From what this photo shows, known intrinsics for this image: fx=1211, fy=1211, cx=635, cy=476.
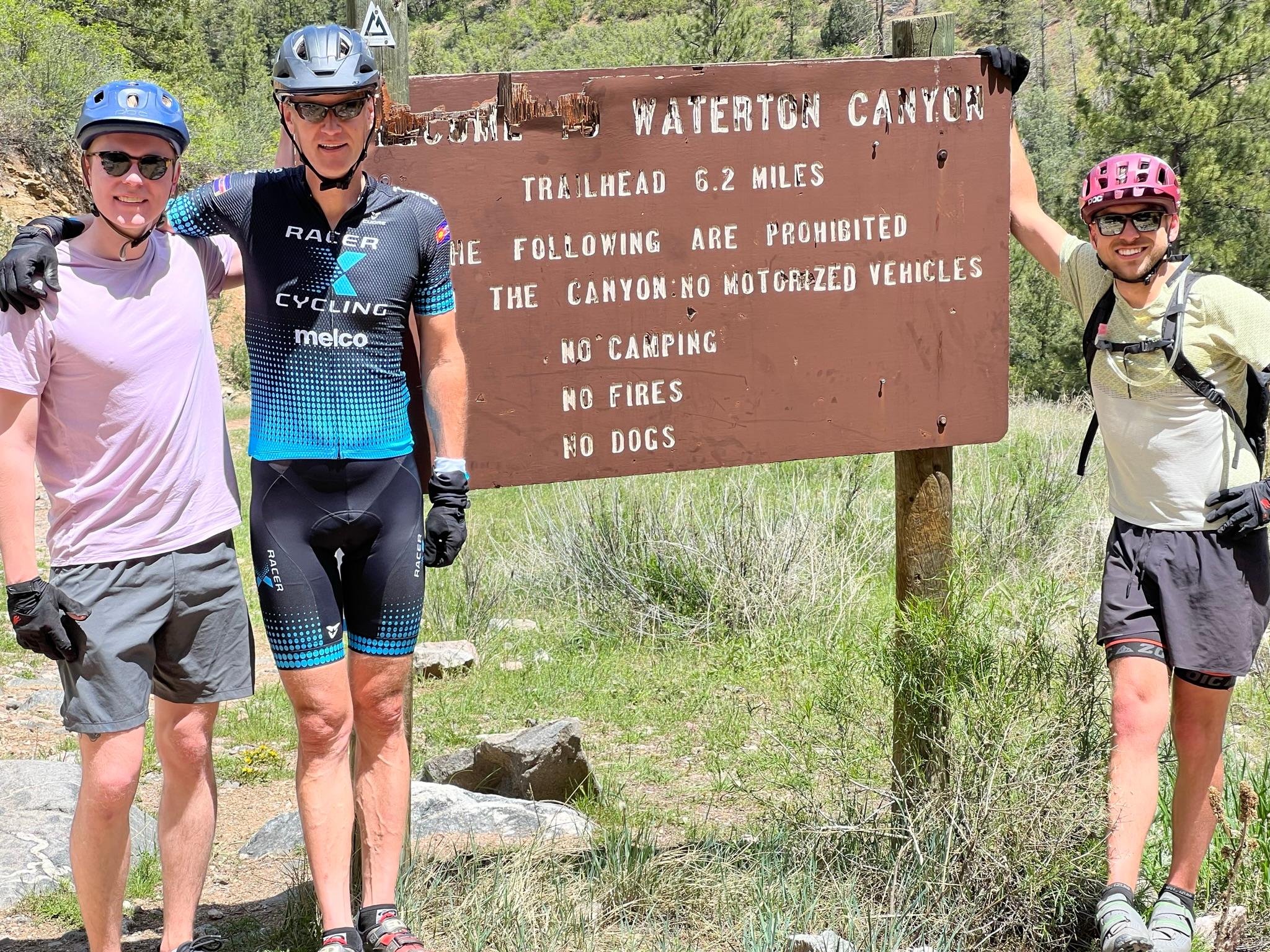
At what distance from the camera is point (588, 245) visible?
127 inches

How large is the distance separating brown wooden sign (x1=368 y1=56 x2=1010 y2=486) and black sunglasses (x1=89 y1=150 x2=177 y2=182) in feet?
1.75

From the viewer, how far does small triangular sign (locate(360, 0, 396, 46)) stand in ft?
9.62

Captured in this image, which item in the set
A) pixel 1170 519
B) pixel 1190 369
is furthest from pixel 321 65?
pixel 1170 519

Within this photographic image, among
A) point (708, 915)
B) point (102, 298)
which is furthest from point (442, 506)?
point (708, 915)

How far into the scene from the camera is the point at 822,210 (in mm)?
3396

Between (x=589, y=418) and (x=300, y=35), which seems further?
(x=589, y=418)

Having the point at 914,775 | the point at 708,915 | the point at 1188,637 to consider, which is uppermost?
the point at 1188,637

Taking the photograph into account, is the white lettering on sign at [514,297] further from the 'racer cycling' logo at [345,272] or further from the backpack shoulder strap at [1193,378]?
the backpack shoulder strap at [1193,378]

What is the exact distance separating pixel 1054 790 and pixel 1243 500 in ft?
2.90

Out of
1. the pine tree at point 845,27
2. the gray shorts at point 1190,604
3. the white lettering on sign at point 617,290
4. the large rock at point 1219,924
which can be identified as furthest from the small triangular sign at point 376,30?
the pine tree at point 845,27

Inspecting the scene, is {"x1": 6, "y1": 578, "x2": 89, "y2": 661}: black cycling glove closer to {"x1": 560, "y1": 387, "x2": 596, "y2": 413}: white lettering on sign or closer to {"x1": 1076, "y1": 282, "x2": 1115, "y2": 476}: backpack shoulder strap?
{"x1": 560, "y1": 387, "x2": 596, "y2": 413}: white lettering on sign

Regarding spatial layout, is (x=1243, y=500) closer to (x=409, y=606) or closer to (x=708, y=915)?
(x=708, y=915)

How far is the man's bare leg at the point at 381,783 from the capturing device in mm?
2896

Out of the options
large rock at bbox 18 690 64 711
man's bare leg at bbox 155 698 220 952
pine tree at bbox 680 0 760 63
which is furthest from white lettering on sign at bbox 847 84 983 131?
pine tree at bbox 680 0 760 63
